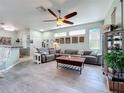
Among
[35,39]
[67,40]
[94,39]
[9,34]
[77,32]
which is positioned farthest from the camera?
[9,34]

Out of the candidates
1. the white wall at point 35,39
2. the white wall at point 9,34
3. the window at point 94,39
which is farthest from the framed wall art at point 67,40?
the white wall at point 9,34

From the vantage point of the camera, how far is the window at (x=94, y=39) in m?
6.75

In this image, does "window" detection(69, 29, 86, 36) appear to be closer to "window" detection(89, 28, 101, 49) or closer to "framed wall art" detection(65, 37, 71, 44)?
"framed wall art" detection(65, 37, 71, 44)

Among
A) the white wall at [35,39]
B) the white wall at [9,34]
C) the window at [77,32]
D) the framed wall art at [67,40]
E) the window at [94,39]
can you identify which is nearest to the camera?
the window at [94,39]

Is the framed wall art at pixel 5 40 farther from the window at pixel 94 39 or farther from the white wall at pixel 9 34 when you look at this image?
the window at pixel 94 39

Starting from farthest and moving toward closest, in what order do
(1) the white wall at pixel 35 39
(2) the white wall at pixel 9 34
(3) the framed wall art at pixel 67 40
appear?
1. (2) the white wall at pixel 9 34
2. (1) the white wall at pixel 35 39
3. (3) the framed wall art at pixel 67 40

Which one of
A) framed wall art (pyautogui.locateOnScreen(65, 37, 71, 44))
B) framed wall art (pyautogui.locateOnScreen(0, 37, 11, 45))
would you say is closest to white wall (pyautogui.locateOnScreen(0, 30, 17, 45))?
framed wall art (pyautogui.locateOnScreen(0, 37, 11, 45))

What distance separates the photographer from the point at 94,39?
692cm

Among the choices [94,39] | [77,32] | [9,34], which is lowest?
[94,39]

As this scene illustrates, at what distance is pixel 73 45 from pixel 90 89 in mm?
5476

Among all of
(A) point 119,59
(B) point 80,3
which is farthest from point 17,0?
(A) point 119,59

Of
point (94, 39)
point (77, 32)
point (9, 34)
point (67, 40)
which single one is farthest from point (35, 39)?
point (94, 39)

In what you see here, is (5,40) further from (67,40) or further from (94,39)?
(94,39)

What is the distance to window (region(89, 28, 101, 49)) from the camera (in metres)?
6.75
